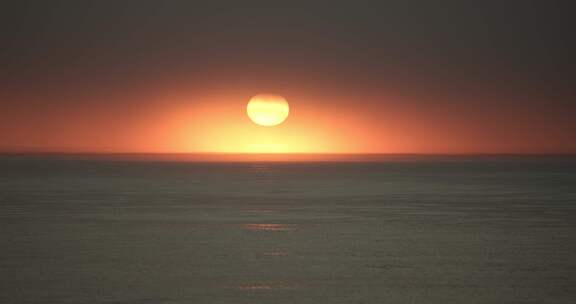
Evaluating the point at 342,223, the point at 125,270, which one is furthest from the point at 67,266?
the point at 342,223

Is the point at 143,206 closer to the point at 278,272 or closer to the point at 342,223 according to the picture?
the point at 342,223

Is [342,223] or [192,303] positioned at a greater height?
[342,223]

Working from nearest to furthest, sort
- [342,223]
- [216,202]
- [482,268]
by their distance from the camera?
[482,268] < [342,223] < [216,202]

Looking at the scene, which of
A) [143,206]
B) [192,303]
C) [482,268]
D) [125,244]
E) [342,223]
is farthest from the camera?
[143,206]

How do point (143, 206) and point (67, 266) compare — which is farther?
point (143, 206)

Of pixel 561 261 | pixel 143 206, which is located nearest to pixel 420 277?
pixel 561 261

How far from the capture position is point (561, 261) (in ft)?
52.4

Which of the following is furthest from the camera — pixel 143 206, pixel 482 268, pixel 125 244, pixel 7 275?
pixel 143 206

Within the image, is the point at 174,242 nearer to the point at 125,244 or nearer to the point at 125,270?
the point at 125,244

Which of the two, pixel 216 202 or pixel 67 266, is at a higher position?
pixel 216 202

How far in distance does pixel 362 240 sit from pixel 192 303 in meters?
8.03

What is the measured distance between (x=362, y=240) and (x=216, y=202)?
13804mm

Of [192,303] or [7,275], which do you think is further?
[7,275]

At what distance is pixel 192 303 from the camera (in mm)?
11883
